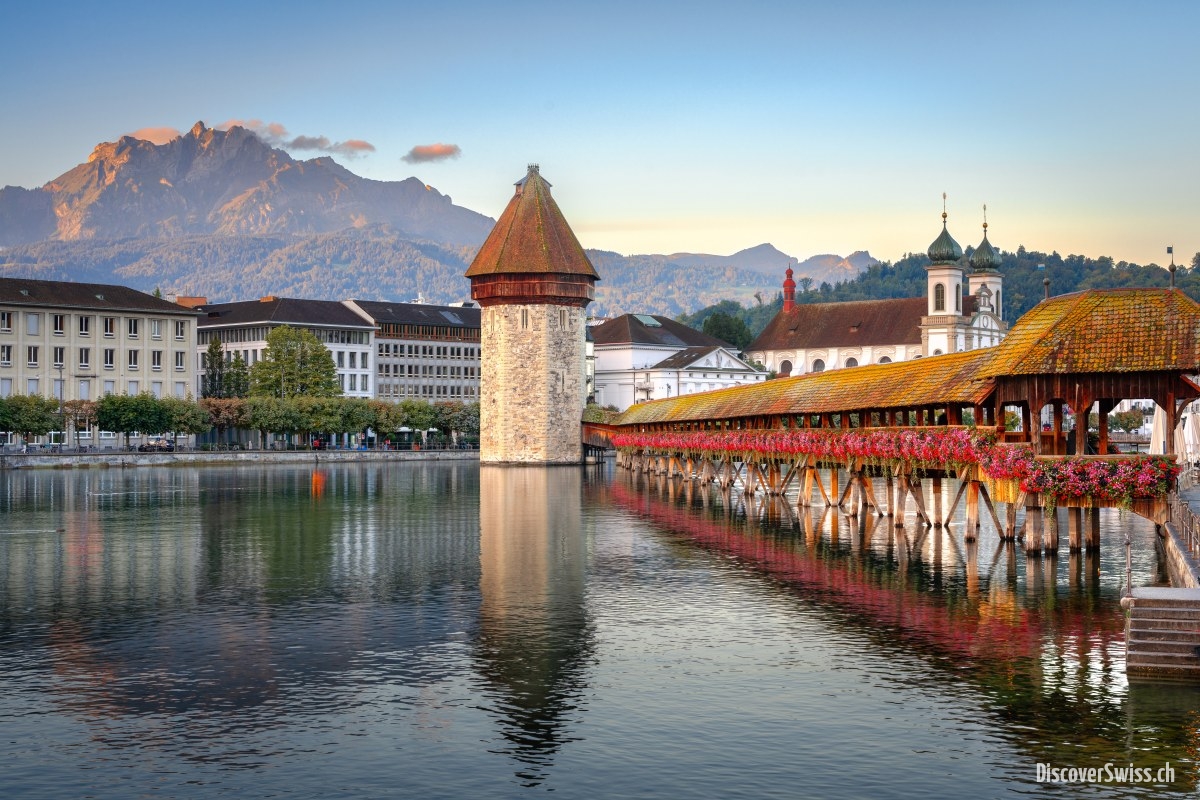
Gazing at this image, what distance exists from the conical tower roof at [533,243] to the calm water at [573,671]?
66007mm

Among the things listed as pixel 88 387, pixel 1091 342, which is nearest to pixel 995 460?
pixel 1091 342

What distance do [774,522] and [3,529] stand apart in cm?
2292

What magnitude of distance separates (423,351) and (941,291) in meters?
56.2

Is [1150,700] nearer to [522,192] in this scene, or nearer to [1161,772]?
[1161,772]

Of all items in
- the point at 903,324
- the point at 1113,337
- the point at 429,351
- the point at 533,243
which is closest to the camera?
the point at 1113,337

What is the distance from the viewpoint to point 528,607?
91.5ft

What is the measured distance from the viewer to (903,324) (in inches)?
6762

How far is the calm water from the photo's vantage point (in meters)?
16.5

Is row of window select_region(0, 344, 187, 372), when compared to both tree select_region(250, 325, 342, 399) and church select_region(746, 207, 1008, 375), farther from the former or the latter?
church select_region(746, 207, 1008, 375)

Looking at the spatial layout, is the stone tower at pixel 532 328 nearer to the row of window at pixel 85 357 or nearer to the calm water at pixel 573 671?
the row of window at pixel 85 357

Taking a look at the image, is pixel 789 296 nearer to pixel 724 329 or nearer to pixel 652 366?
pixel 724 329

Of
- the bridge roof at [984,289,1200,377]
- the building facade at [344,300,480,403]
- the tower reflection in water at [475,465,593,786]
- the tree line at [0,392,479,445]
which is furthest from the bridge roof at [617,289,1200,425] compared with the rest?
the building facade at [344,300,480,403]

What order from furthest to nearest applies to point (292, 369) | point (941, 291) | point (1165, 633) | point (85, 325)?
point (941, 291) → point (292, 369) → point (85, 325) → point (1165, 633)

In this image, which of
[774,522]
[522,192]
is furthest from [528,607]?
[522,192]
